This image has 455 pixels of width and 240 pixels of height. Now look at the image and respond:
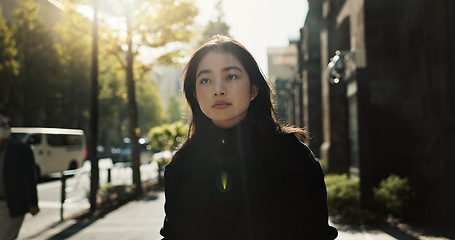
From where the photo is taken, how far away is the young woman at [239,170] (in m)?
1.56

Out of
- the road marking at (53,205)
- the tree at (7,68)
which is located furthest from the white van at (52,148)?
the tree at (7,68)

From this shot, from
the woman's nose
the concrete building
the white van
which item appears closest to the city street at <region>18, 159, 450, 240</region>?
the concrete building

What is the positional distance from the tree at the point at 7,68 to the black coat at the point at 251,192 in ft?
92.3

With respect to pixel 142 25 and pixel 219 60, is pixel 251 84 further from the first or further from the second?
pixel 142 25

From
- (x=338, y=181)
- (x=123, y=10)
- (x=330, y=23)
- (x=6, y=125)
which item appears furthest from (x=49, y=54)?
(x=6, y=125)

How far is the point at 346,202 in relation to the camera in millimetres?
8516

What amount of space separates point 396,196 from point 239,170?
23.6ft

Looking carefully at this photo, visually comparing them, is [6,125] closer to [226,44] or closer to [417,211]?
[226,44]

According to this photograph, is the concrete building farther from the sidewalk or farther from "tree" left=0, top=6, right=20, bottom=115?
"tree" left=0, top=6, right=20, bottom=115

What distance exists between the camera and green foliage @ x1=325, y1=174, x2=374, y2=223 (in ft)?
25.5

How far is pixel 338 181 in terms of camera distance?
9.55 meters

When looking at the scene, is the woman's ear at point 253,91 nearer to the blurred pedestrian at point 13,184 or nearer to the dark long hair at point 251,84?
the dark long hair at point 251,84

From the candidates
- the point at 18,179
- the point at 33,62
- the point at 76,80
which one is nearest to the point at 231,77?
the point at 18,179

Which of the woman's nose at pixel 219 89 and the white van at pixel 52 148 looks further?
the white van at pixel 52 148
